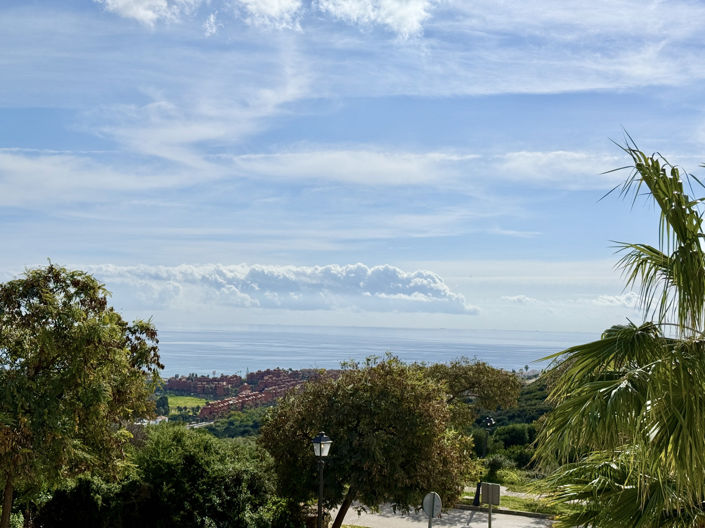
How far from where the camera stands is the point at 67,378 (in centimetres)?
1161

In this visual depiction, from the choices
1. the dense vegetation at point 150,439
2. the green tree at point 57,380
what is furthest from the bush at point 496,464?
the green tree at point 57,380

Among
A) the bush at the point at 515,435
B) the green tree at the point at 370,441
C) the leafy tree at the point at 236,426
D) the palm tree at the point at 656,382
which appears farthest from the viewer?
the leafy tree at the point at 236,426

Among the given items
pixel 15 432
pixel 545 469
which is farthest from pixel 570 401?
pixel 15 432

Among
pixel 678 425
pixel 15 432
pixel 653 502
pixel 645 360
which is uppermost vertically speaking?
pixel 645 360

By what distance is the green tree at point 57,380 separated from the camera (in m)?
11.0

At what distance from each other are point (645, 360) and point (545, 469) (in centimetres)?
121

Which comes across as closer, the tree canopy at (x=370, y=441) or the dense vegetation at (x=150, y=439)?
the dense vegetation at (x=150, y=439)

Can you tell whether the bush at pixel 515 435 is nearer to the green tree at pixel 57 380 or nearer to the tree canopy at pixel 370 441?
the tree canopy at pixel 370 441

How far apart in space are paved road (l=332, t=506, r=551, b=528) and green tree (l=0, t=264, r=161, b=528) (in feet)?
37.3

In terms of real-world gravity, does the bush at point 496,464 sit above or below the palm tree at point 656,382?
below

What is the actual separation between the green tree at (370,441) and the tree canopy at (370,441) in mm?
23

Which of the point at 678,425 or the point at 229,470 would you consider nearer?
the point at 678,425

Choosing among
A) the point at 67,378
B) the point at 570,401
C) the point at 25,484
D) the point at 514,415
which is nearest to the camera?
the point at 570,401

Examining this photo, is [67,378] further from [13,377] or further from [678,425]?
[678,425]
